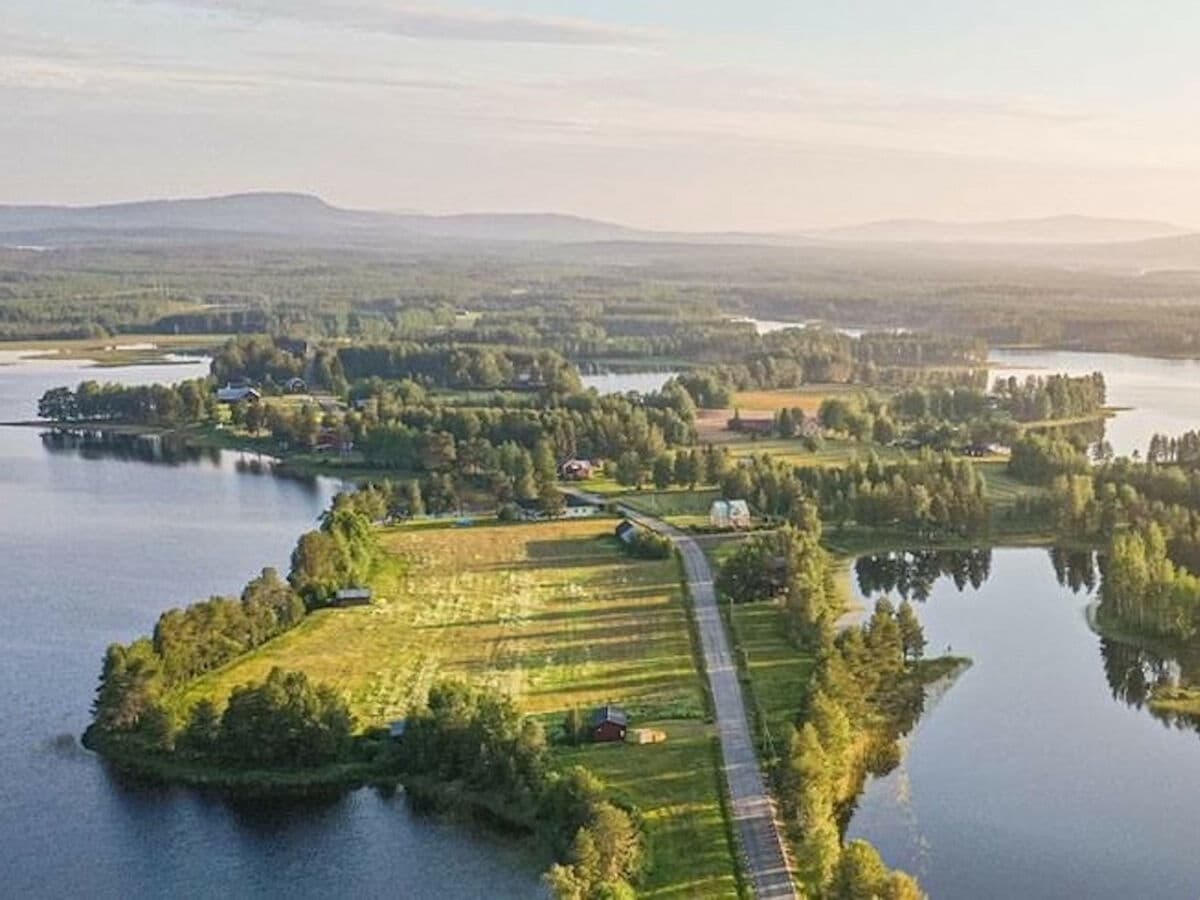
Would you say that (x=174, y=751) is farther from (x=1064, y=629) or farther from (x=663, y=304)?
(x=663, y=304)

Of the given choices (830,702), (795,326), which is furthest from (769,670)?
(795,326)

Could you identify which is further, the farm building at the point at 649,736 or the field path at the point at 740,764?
the farm building at the point at 649,736

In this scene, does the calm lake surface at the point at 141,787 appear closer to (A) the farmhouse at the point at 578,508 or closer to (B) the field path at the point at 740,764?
(B) the field path at the point at 740,764

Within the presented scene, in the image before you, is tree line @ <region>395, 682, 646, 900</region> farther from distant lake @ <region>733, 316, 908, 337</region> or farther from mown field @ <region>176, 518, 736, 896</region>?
distant lake @ <region>733, 316, 908, 337</region>

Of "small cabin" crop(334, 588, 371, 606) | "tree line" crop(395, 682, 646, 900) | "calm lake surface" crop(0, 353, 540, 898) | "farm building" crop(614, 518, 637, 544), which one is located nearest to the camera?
"tree line" crop(395, 682, 646, 900)

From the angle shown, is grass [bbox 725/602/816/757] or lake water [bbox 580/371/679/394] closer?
grass [bbox 725/602/816/757]

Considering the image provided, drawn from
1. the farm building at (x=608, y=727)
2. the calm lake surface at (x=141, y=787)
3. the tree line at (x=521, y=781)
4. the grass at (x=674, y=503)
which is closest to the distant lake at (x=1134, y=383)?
the grass at (x=674, y=503)

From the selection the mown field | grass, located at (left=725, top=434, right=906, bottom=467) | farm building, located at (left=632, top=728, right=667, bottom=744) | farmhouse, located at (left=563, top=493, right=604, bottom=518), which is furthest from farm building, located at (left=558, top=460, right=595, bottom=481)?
farm building, located at (left=632, top=728, right=667, bottom=744)
